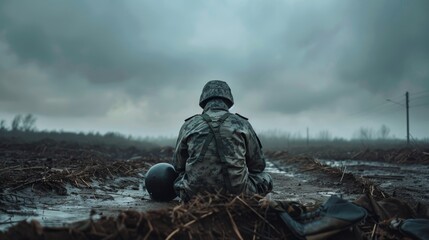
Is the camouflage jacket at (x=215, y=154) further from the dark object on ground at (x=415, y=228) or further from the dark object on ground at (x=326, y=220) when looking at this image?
the dark object on ground at (x=415, y=228)

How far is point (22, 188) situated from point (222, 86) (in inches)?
157

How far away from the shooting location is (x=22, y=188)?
20.6 ft

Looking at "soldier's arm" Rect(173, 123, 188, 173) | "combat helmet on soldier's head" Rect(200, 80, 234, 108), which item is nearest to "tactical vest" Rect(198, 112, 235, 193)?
"soldier's arm" Rect(173, 123, 188, 173)

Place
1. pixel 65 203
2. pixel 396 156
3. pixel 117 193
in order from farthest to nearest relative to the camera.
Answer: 1. pixel 396 156
2. pixel 117 193
3. pixel 65 203

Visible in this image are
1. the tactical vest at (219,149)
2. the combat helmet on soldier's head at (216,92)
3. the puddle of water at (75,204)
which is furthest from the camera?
the combat helmet on soldier's head at (216,92)

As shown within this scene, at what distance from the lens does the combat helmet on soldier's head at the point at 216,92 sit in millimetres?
5949

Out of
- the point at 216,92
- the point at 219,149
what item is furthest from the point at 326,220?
the point at 216,92

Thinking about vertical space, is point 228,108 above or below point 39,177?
above

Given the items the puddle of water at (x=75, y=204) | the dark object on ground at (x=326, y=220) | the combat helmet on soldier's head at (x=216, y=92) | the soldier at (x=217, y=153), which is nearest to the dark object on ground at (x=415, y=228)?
the dark object on ground at (x=326, y=220)

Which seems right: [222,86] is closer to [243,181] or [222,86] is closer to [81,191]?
[243,181]

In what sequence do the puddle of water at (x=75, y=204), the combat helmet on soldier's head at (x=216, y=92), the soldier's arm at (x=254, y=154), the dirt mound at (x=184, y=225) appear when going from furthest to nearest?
the combat helmet on soldier's head at (x=216, y=92) < the soldier's arm at (x=254, y=154) < the puddle of water at (x=75, y=204) < the dirt mound at (x=184, y=225)

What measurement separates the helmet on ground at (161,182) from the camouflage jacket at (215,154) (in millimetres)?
765

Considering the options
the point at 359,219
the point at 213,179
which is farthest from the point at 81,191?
the point at 359,219

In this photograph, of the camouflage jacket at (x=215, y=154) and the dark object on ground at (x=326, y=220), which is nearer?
the dark object on ground at (x=326, y=220)
